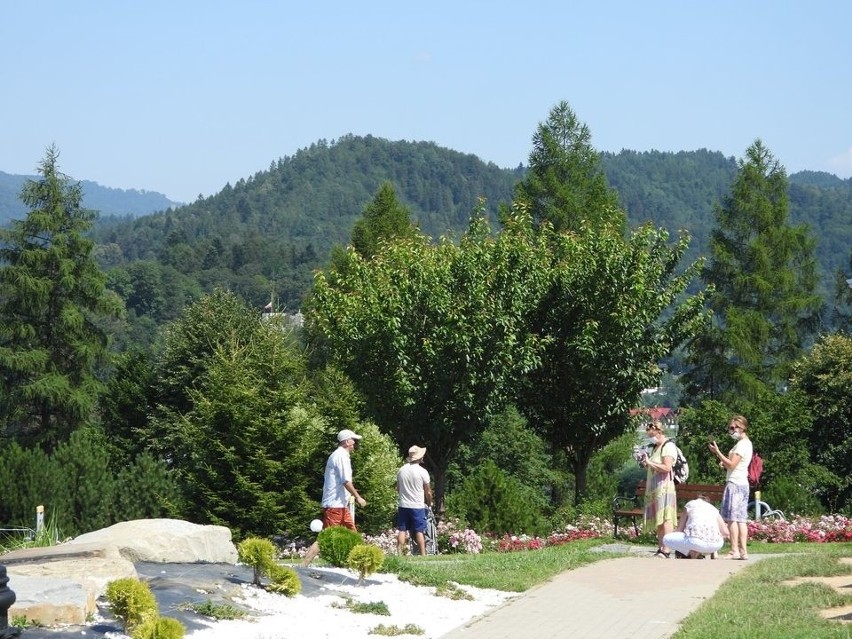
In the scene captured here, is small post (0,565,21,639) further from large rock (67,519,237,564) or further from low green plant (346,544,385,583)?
low green plant (346,544,385,583)

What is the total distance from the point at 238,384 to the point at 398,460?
4483mm

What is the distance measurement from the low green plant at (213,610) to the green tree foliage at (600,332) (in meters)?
16.4

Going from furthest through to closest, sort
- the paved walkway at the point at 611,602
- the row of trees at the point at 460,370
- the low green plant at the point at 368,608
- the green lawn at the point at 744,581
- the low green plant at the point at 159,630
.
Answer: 1. the row of trees at the point at 460,370
2. the low green plant at the point at 368,608
3. the paved walkway at the point at 611,602
4. the green lawn at the point at 744,581
5. the low green plant at the point at 159,630

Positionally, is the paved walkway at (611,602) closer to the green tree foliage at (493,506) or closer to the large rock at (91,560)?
the large rock at (91,560)

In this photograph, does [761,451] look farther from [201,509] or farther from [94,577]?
[94,577]

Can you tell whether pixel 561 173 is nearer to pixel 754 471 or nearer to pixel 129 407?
pixel 129 407

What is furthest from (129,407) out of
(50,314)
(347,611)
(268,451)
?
(347,611)

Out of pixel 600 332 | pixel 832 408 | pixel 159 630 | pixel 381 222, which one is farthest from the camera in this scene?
pixel 381 222

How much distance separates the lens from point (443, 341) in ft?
83.9

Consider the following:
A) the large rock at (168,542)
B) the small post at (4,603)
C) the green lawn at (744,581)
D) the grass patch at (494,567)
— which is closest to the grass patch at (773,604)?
the green lawn at (744,581)

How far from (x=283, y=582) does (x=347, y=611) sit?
641 mm

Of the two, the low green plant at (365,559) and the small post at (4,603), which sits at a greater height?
the small post at (4,603)

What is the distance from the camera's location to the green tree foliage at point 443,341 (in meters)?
25.5

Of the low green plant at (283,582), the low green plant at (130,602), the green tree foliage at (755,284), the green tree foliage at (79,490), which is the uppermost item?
the green tree foliage at (755,284)
